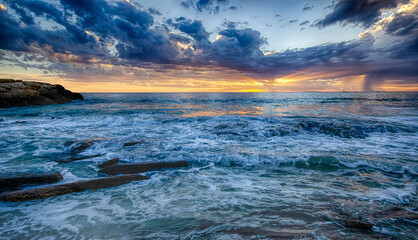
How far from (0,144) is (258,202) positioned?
10.9 meters

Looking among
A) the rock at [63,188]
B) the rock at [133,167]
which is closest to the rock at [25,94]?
the rock at [133,167]

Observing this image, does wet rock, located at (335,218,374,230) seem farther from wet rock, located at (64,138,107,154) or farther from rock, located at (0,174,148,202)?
wet rock, located at (64,138,107,154)

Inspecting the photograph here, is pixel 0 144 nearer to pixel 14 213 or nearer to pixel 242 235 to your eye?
pixel 14 213

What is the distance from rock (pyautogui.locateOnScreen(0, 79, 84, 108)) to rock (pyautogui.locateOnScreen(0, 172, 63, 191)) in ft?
111

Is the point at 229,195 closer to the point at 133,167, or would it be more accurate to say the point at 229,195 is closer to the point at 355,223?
the point at 355,223

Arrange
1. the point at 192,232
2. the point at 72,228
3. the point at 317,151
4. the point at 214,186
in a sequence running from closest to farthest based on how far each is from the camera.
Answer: the point at 192,232, the point at 72,228, the point at 214,186, the point at 317,151

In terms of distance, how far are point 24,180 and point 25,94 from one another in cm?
3489

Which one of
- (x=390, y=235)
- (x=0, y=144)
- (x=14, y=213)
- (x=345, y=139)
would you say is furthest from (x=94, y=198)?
(x=345, y=139)

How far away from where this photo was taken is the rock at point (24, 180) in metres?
3.89

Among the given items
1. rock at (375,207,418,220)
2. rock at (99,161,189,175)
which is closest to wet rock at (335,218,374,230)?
rock at (375,207,418,220)

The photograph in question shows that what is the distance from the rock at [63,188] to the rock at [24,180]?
47 cm

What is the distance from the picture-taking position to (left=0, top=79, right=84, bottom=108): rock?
26531 millimetres

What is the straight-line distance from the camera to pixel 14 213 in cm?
316

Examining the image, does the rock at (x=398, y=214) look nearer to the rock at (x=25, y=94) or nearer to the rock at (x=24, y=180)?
the rock at (x=24, y=180)
